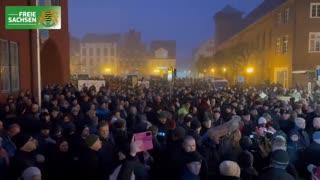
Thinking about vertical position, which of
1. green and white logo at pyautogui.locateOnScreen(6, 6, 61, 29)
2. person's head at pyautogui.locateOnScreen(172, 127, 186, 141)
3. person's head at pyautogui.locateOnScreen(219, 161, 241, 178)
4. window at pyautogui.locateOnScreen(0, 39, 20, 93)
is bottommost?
person's head at pyautogui.locateOnScreen(219, 161, 241, 178)

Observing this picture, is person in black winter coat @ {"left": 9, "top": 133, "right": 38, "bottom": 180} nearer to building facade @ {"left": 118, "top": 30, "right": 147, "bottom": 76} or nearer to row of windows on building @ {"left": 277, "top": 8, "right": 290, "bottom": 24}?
row of windows on building @ {"left": 277, "top": 8, "right": 290, "bottom": 24}

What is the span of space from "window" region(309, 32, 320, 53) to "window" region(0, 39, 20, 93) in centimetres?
2656

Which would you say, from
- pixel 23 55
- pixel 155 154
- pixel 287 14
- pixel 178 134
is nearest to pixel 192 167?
pixel 178 134

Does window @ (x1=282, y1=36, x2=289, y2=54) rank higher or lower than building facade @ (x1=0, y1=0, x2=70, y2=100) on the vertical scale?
higher

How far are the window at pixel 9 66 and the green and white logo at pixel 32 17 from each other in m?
4.07

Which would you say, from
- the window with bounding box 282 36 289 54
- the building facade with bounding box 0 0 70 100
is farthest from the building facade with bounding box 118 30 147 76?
the building facade with bounding box 0 0 70 100

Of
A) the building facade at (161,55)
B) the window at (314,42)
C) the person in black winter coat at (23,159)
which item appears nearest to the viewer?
the person in black winter coat at (23,159)

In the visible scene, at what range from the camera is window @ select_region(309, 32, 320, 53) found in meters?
37.1

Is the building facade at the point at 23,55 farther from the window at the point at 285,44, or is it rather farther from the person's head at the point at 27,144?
the window at the point at 285,44

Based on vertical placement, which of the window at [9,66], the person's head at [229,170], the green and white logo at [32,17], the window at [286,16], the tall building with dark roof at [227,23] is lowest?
the person's head at [229,170]

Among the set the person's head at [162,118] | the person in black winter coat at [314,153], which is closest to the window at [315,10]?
the person's head at [162,118]

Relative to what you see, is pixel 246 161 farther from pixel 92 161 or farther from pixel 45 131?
pixel 45 131

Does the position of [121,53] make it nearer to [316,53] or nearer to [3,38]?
[316,53]

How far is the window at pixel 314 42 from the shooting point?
1460 inches
